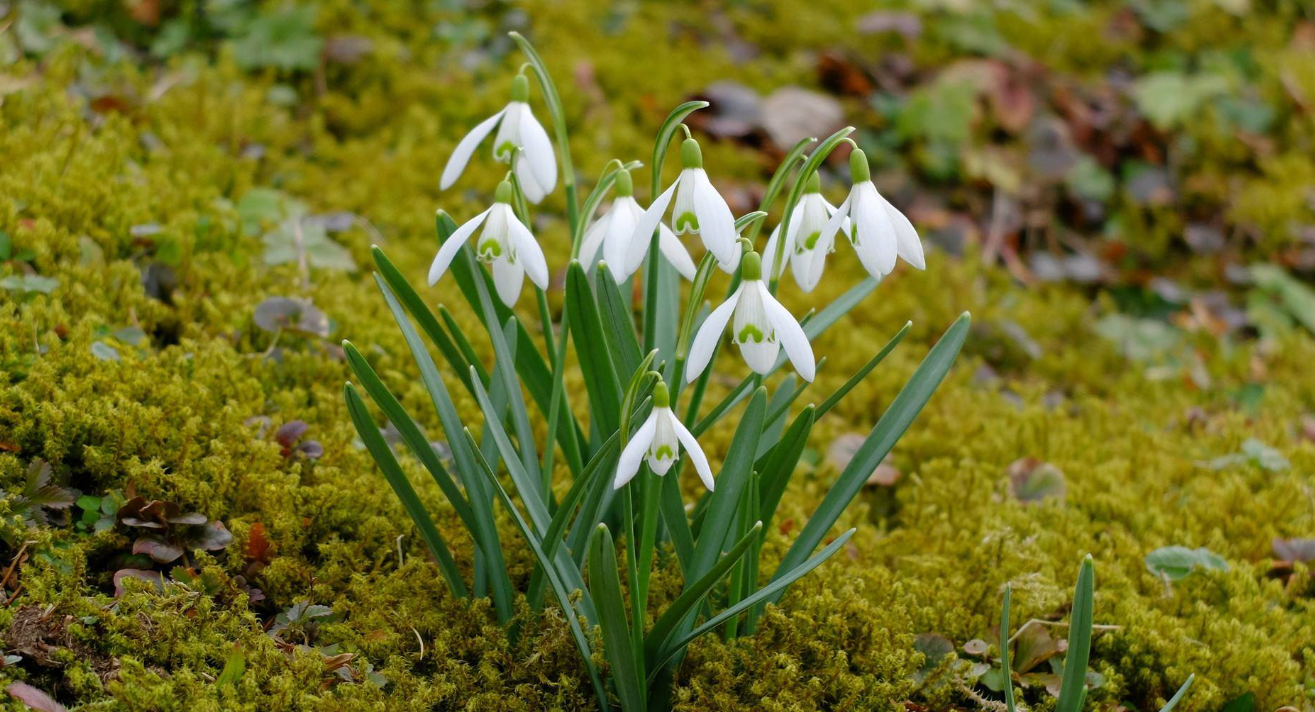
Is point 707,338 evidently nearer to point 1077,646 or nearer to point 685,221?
point 685,221

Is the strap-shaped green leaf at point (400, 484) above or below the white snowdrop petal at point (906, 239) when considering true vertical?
below

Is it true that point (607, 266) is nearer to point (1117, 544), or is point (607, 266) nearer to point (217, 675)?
point (217, 675)

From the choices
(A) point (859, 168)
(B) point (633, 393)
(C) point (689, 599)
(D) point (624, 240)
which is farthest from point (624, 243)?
(C) point (689, 599)

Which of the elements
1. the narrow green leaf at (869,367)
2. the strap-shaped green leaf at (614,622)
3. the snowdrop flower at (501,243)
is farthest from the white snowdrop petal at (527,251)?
the narrow green leaf at (869,367)

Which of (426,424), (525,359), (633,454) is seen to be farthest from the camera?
(426,424)

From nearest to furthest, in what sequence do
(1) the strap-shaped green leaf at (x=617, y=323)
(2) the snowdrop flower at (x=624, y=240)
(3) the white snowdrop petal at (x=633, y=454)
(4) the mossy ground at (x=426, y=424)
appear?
(3) the white snowdrop petal at (x=633, y=454) → (2) the snowdrop flower at (x=624, y=240) → (1) the strap-shaped green leaf at (x=617, y=323) → (4) the mossy ground at (x=426, y=424)

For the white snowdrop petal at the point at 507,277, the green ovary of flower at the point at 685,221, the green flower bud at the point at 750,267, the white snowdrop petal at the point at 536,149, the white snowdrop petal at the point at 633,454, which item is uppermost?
the white snowdrop petal at the point at 536,149

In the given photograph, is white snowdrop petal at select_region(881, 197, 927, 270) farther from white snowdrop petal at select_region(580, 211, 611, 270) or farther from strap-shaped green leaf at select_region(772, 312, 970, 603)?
white snowdrop petal at select_region(580, 211, 611, 270)

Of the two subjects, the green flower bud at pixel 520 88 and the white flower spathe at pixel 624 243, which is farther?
the green flower bud at pixel 520 88

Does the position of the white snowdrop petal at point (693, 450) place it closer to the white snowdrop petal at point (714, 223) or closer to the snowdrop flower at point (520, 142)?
the white snowdrop petal at point (714, 223)
